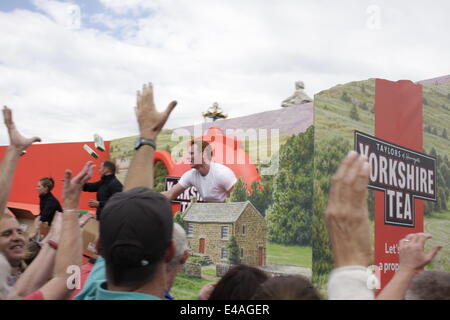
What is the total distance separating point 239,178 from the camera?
21.0ft

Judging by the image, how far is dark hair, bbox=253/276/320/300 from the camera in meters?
1.13

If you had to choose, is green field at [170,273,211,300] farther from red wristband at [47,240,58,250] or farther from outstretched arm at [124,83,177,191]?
outstretched arm at [124,83,177,191]

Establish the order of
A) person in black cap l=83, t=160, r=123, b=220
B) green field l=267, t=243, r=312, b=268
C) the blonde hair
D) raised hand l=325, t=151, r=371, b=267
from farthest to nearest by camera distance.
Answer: green field l=267, t=243, r=312, b=268 < person in black cap l=83, t=160, r=123, b=220 < the blonde hair < raised hand l=325, t=151, r=371, b=267

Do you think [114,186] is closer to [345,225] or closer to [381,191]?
[381,191]

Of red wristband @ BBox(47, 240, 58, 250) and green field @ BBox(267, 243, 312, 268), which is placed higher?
red wristband @ BBox(47, 240, 58, 250)

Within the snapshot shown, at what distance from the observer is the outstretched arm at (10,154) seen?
1962 millimetres

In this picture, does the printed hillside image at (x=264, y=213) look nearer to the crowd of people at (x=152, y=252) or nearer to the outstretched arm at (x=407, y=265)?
the crowd of people at (x=152, y=252)

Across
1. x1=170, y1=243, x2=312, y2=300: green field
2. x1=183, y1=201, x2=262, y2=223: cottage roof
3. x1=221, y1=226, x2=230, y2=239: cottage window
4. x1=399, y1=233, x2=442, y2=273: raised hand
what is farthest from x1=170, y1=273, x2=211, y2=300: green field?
x1=399, y1=233, x2=442, y2=273: raised hand

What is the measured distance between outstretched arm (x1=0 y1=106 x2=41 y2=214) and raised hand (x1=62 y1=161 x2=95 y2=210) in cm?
36

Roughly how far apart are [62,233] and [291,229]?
426cm

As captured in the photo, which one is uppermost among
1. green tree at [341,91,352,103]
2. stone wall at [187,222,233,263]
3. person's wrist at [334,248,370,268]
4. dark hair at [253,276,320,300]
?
green tree at [341,91,352,103]

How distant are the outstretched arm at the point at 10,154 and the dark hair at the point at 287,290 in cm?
126

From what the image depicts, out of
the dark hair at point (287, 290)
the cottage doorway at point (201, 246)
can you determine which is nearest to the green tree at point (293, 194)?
the cottage doorway at point (201, 246)

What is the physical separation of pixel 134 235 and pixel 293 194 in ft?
15.0
